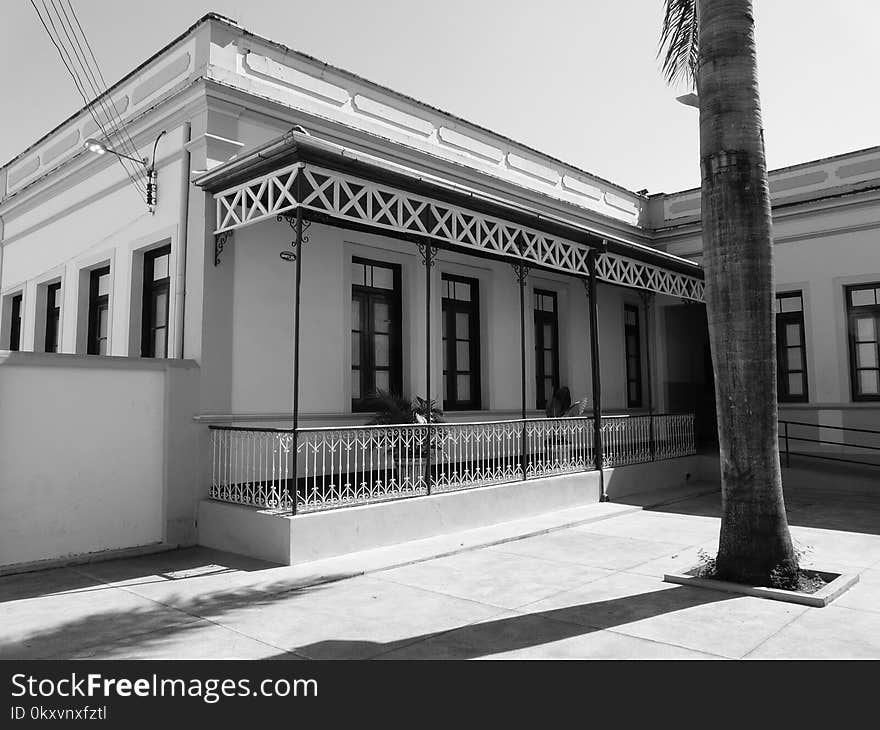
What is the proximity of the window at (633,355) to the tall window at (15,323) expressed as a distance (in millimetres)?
12060

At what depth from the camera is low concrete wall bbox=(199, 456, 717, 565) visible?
7.06 m

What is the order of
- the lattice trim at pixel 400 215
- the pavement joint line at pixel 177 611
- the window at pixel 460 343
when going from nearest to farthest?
the pavement joint line at pixel 177 611 → the lattice trim at pixel 400 215 → the window at pixel 460 343

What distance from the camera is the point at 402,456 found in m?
9.53

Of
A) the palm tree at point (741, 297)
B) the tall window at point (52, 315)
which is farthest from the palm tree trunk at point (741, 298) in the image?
the tall window at point (52, 315)

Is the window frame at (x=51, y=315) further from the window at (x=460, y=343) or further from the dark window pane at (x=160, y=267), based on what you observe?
the window at (x=460, y=343)

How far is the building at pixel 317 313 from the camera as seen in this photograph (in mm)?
7344

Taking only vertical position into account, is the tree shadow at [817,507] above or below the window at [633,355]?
below

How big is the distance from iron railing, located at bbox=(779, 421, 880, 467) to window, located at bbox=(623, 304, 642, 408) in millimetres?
2983

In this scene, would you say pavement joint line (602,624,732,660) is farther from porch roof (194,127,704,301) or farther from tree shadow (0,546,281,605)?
porch roof (194,127,704,301)

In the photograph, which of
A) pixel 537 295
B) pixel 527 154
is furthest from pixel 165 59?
pixel 537 295

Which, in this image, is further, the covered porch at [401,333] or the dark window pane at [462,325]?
the dark window pane at [462,325]

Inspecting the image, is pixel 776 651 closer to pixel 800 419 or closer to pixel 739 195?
pixel 739 195
